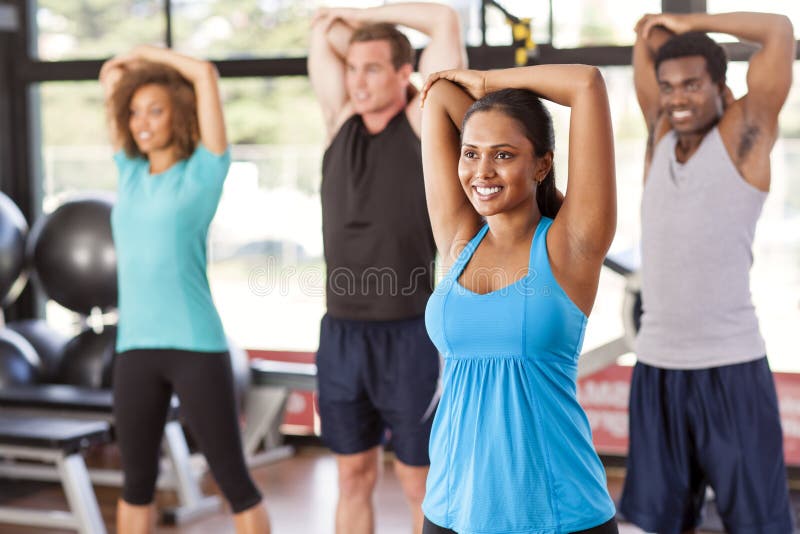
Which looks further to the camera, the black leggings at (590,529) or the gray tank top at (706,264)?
the gray tank top at (706,264)

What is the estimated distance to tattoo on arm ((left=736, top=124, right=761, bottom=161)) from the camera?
7.95ft

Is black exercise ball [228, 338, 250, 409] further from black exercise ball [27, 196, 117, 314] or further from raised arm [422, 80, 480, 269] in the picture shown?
raised arm [422, 80, 480, 269]

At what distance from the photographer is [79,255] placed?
400 centimetres

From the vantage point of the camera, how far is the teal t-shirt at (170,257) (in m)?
2.65

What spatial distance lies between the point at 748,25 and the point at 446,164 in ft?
3.70

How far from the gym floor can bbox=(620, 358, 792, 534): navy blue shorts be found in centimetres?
91

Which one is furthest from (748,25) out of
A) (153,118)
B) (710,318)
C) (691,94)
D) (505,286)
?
(153,118)

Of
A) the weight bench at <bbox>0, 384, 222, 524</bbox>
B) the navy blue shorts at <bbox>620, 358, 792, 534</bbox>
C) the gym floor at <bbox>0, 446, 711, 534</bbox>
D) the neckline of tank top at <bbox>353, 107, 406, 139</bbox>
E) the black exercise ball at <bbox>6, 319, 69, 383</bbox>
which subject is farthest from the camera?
the black exercise ball at <bbox>6, 319, 69, 383</bbox>

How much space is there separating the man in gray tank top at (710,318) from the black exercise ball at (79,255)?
2.36 m

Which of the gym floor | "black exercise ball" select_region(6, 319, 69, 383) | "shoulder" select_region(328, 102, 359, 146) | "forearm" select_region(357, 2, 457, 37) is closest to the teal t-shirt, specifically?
"shoulder" select_region(328, 102, 359, 146)

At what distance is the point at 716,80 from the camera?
98.9 inches

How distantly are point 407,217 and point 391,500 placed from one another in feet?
4.88

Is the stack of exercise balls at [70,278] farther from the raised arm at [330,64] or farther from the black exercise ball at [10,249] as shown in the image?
the raised arm at [330,64]

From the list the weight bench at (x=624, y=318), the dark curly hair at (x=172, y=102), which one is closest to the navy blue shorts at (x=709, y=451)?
the weight bench at (x=624, y=318)
